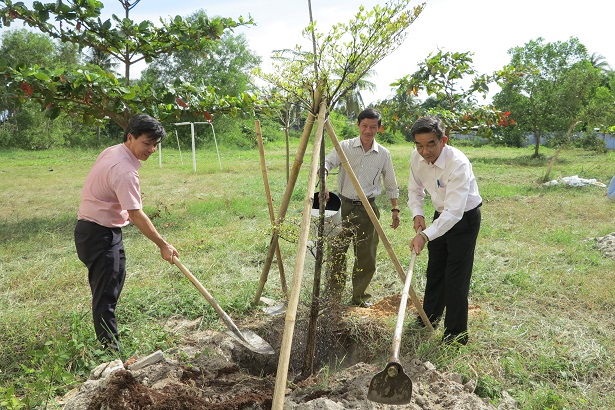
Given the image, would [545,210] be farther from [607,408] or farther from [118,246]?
[118,246]

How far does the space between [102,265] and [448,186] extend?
2.37 metres

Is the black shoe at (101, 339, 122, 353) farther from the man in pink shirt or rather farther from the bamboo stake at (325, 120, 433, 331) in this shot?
the bamboo stake at (325, 120, 433, 331)

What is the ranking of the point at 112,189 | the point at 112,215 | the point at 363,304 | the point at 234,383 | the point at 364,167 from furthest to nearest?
the point at 363,304 → the point at 364,167 → the point at 112,215 → the point at 112,189 → the point at 234,383

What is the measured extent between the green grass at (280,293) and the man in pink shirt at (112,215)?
0.92 ft

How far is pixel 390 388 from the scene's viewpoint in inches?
95.9

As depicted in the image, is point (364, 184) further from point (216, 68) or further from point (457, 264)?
point (216, 68)

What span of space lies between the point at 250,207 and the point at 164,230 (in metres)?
1.90

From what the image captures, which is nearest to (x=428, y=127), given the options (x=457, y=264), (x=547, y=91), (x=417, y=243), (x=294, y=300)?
(x=417, y=243)

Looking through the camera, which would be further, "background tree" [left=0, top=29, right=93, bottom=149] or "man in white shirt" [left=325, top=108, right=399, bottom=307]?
"background tree" [left=0, top=29, right=93, bottom=149]

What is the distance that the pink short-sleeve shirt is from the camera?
3053 millimetres

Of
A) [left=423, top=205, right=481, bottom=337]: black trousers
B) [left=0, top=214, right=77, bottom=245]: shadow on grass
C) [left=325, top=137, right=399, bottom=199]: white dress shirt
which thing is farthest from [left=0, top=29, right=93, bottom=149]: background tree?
[left=423, top=205, right=481, bottom=337]: black trousers

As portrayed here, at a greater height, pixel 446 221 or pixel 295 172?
pixel 295 172

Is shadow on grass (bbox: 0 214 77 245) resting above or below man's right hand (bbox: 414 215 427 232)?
below

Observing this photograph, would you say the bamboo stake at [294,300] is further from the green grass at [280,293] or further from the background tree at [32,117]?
the background tree at [32,117]
